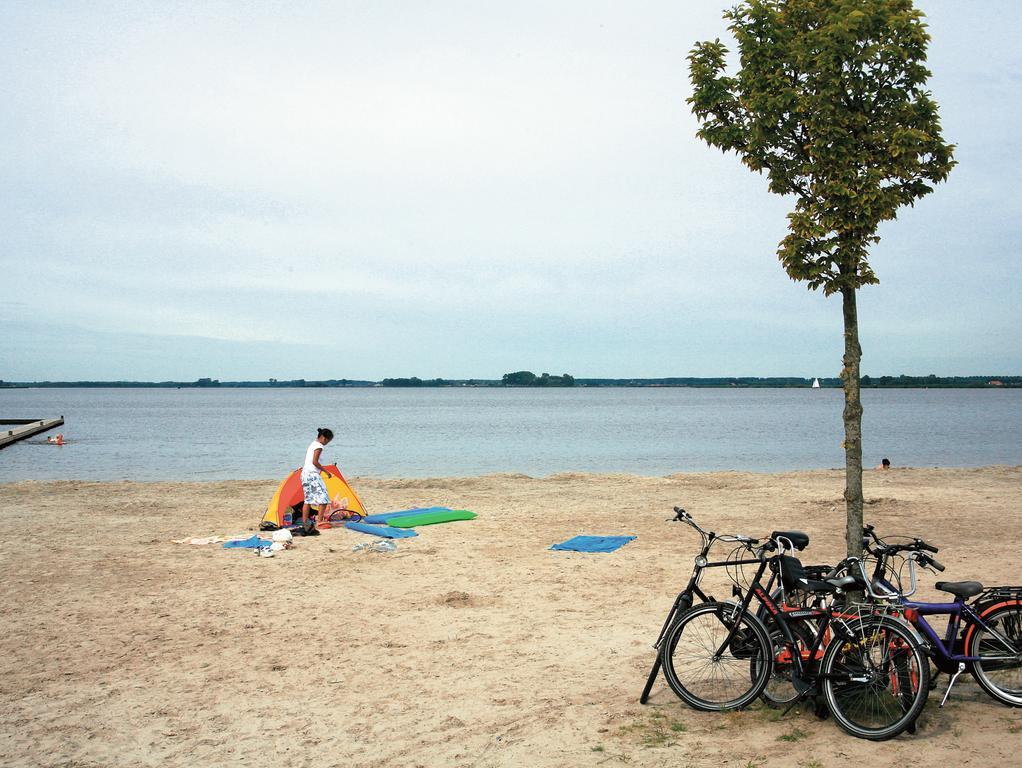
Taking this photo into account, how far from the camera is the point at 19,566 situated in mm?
10812

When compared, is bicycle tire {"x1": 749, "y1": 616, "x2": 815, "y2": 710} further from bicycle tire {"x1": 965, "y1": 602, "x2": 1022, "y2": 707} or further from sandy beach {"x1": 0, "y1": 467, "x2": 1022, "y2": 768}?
bicycle tire {"x1": 965, "y1": 602, "x2": 1022, "y2": 707}

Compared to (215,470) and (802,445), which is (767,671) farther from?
(802,445)

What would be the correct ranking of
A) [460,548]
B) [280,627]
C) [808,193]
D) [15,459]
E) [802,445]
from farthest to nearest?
[802,445] < [15,459] < [460,548] < [280,627] < [808,193]

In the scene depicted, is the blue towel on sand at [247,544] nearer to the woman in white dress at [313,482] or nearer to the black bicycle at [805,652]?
the woman in white dress at [313,482]

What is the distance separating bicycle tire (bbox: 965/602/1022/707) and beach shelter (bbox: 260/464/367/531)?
414 inches

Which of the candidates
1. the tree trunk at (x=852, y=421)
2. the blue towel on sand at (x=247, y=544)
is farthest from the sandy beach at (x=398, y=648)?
the tree trunk at (x=852, y=421)

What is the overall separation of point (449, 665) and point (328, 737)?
1546 millimetres

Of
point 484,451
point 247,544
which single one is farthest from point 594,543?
point 484,451

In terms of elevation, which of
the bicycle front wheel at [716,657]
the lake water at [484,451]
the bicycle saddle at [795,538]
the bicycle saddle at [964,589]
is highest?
the bicycle saddle at [795,538]

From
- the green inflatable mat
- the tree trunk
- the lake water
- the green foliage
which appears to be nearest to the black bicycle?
the tree trunk

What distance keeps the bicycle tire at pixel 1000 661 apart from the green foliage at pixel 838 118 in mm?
2446

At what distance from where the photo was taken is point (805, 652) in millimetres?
5082

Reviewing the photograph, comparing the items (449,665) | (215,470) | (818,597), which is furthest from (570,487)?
(215,470)

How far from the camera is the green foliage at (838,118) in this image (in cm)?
591
